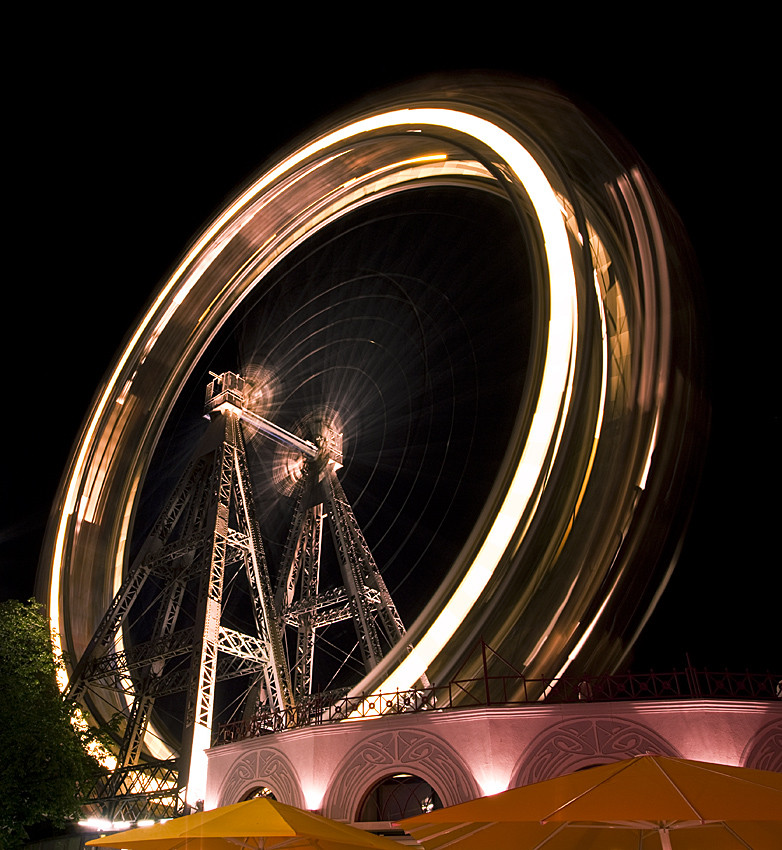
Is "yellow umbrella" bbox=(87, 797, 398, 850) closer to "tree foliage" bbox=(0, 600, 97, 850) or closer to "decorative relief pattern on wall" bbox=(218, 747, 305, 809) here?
"decorative relief pattern on wall" bbox=(218, 747, 305, 809)

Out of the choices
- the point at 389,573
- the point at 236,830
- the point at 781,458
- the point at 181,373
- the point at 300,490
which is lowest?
the point at 236,830

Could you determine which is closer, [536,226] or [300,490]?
[536,226]

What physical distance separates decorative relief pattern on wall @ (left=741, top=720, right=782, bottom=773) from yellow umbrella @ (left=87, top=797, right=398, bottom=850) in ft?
15.1

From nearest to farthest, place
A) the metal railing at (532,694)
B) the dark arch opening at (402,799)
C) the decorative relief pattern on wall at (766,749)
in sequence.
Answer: the decorative relief pattern on wall at (766,749), the metal railing at (532,694), the dark arch opening at (402,799)

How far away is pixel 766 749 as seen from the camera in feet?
25.6

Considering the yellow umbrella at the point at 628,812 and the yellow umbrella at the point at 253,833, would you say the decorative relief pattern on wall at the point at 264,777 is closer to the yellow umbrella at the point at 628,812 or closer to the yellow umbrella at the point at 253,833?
the yellow umbrella at the point at 253,833

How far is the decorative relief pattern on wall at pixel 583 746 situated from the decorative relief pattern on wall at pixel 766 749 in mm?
832

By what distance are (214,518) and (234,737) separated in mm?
4953

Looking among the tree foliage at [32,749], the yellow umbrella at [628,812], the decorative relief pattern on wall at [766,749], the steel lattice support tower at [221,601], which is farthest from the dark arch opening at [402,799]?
the yellow umbrella at [628,812]

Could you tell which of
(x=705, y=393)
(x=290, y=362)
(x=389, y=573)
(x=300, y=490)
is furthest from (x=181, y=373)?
(x=705, y=393)

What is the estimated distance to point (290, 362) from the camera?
18.6m

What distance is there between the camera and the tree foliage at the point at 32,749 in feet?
38.1

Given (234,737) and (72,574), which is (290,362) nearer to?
(72,574)

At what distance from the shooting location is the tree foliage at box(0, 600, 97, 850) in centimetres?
1160
